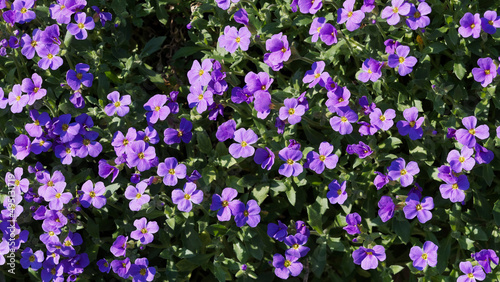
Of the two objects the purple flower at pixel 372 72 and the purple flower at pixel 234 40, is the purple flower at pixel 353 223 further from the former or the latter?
the purple flower at pixel 234 40

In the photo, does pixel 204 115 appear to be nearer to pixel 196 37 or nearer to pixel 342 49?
pixel 196 37

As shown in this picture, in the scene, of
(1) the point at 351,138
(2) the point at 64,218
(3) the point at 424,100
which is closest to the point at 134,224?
(2) the point at 64,218

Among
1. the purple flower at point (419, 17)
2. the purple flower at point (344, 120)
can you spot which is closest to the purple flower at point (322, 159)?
the purple flower at point (344, 120)

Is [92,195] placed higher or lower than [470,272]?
higher

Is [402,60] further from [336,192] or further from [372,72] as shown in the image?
[336,192]

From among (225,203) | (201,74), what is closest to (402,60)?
(201,74)
